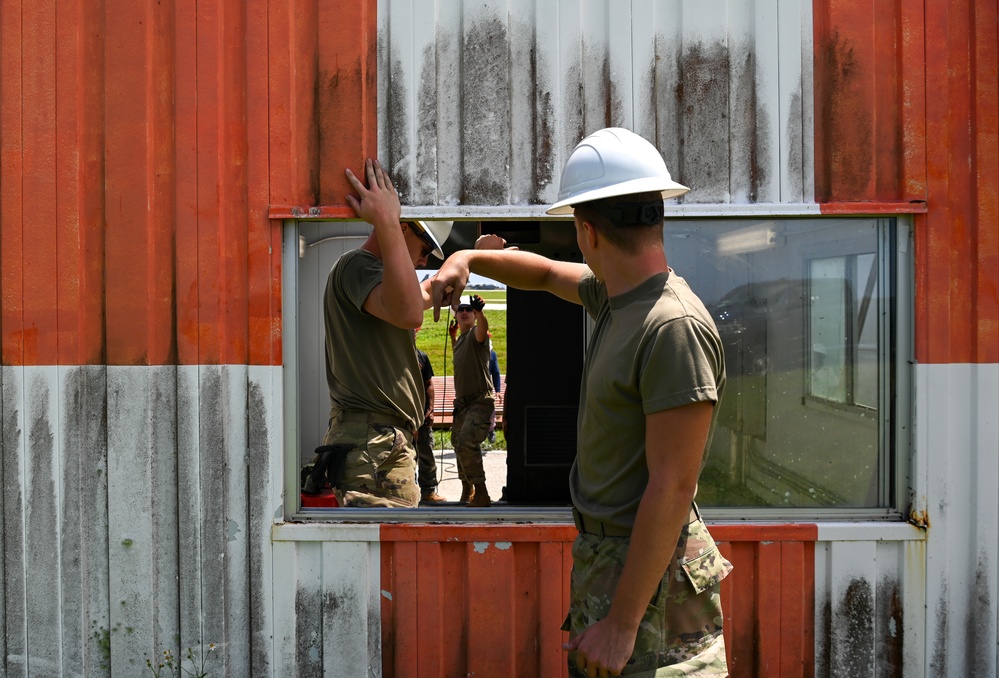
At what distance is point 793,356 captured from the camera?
3541mm

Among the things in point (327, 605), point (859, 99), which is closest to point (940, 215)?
point (859, 99)

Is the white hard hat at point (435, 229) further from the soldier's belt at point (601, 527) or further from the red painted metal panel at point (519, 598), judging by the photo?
the soldier's belt at point (601, 527)

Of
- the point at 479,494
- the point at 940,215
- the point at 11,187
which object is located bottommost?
the point at 479,494

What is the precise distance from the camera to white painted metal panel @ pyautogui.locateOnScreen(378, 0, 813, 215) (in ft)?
11.1

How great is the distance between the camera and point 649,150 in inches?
84.4

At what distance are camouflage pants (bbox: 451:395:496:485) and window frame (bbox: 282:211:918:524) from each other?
3.78m

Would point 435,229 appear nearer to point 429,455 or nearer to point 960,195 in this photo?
point 960,195

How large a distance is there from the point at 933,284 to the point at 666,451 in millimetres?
2127

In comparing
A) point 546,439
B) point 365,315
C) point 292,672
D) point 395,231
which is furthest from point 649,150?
point 546,439

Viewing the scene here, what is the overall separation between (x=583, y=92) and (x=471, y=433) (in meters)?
4.56

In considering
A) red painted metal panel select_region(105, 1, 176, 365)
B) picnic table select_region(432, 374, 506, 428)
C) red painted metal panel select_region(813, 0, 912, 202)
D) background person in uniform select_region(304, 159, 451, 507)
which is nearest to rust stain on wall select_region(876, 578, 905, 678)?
red painted metal panel select_region(813, 0, 912, 202)

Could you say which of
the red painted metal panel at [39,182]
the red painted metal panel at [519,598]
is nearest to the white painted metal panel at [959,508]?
the red painted metal panel at [519,598]

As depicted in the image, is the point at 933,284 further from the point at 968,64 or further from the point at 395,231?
the point at 395,231

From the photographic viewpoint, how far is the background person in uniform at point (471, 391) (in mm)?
7410
